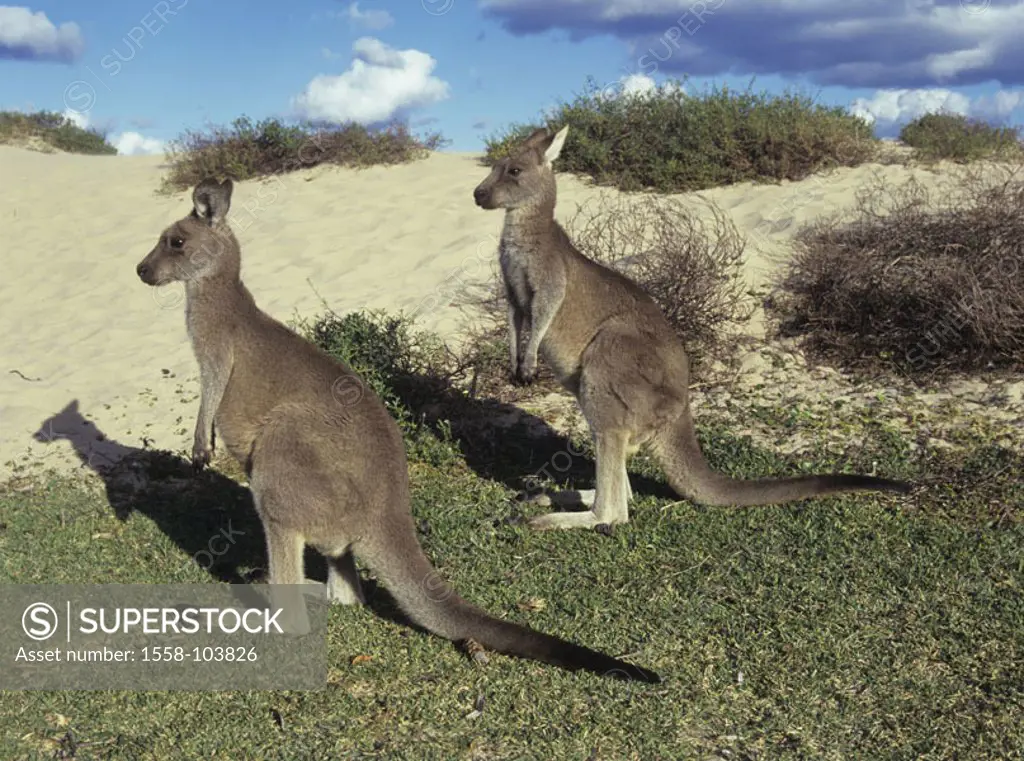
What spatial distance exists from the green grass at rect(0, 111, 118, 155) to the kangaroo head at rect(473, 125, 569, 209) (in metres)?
19.2

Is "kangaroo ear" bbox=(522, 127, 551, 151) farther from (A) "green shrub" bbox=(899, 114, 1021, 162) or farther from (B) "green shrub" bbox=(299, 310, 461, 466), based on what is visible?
(A) "green shrub" bbox=(899, 114, 1021, 162)

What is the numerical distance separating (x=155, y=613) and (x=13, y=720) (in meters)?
1.06

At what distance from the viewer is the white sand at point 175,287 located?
879 cm

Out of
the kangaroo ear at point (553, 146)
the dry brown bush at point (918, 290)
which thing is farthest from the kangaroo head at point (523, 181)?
the dry brown bush at point (918, 290)

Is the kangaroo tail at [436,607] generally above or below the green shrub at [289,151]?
below

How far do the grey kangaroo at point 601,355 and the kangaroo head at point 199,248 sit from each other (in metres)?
1.87

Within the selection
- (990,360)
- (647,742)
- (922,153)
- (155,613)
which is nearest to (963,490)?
(990,360)

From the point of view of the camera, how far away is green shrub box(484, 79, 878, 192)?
12.5 metres

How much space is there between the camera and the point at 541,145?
692 cm

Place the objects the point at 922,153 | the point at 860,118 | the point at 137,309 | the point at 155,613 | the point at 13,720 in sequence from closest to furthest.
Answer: the point at 13,720 → the point at 155,613 → the point at 137,309 → the point at 922,153 → the point at 860,118

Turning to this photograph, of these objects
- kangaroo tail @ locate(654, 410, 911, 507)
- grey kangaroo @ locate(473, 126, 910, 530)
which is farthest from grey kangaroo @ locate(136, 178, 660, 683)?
kangaroo tail @ locate(654, 410, 911, 507)

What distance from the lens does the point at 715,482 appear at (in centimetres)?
603

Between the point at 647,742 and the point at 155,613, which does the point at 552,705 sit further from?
the point at 155,613

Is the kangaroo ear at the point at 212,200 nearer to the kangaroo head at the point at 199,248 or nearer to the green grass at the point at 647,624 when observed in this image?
the kangaroo head at the point at 199,248
